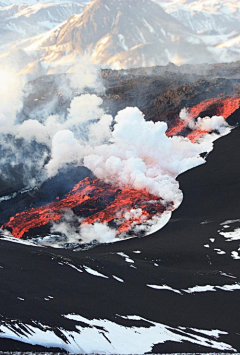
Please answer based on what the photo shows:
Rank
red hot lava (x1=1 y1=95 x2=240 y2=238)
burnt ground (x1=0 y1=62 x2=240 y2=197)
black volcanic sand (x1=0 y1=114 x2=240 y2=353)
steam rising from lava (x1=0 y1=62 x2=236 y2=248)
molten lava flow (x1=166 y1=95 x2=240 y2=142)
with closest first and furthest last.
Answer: black volcanic sand (x1=0 y1=114 x2=240 y2=353) < red hot lava (x1=1 y1=95 x2=240 y2=238) < steam rising from lava (x1=0 y1=62 x2=236 y2=248) < molten lava flow (x1=166 y1=95 x2=240 y2=142) < burnt ground (x1=0 y1=62 x2=240 y2=197)

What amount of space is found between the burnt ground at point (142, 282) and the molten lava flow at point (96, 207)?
679 cm

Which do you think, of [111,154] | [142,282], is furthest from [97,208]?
[142,282]

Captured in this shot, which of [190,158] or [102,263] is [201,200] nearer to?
[190,158]

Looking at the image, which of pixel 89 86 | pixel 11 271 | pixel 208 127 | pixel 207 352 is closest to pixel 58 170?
pixel 208 127

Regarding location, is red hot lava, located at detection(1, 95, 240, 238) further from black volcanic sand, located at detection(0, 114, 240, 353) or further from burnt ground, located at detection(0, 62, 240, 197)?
burnt ground, located at detection(0, 62, 240, 197)

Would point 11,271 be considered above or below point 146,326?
above

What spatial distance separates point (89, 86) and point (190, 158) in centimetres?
6178

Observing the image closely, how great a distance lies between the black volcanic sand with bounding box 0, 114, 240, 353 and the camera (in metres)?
30.9

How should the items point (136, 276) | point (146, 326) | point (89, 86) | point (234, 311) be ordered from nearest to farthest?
point (146, 326) < point (234, 311) < point (136, 276) < point (89, 86)

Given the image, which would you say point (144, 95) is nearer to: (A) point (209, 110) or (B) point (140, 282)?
(A) point (209, 110)

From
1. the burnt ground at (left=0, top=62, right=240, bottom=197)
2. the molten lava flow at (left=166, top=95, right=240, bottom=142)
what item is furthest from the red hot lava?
the molten lava flow at (left=166, top=95, right=240, bottom=142)

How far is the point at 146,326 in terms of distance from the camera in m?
31.6

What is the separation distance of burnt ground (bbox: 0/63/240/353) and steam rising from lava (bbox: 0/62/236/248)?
26.4 feet

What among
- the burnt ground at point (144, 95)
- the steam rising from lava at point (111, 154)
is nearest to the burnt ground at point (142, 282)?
the steam rising from lava at point (111, 154)
